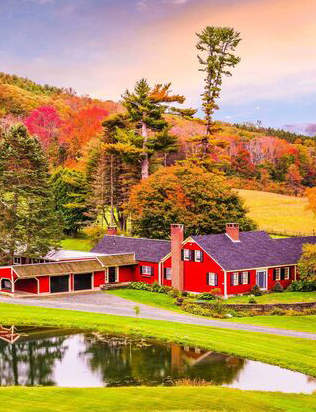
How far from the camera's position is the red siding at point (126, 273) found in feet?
205

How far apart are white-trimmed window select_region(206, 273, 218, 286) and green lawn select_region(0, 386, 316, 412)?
2990 centimetres

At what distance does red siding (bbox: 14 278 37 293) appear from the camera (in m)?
56.4

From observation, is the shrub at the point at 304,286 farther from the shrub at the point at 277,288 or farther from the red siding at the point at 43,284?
the red siding at the point at 43,284

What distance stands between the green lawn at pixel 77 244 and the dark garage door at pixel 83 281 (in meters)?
20.3

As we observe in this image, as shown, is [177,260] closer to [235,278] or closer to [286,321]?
[235,278]

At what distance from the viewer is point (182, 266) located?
5831cm

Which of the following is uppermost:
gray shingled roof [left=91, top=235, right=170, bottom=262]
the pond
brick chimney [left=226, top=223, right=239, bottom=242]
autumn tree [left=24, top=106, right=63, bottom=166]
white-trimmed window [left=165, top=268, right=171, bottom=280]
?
autumn tree [left=24, top=106, right=63, bottom=166]

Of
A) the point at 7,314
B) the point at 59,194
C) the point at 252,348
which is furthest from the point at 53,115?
the point at 252,348

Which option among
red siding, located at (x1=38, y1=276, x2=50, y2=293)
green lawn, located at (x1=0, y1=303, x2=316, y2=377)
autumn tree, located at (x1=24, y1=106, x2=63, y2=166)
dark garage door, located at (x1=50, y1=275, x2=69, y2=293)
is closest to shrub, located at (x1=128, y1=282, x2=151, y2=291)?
dark garage door, located at (x1=50, y1=275, x2=69, y2=293)

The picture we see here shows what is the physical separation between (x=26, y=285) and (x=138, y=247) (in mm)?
12634

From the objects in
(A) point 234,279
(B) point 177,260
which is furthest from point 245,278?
(B) point 177,260

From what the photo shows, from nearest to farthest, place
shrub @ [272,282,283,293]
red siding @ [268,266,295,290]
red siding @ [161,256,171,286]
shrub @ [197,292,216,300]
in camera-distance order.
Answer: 1. shrub @ [197,292,216,300]
2. shrub @ [272,282,283,293]
3. red siding @ [268,266,295,290]
4. red siding @ [161,256,171,286]

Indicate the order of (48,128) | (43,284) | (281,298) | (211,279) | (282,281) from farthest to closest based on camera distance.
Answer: (48,128)
(282,281)
(43,284)
(211,279)
(281,298)

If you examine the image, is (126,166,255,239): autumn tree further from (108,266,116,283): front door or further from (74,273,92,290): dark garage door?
(74,273,92,290): dark garage door
